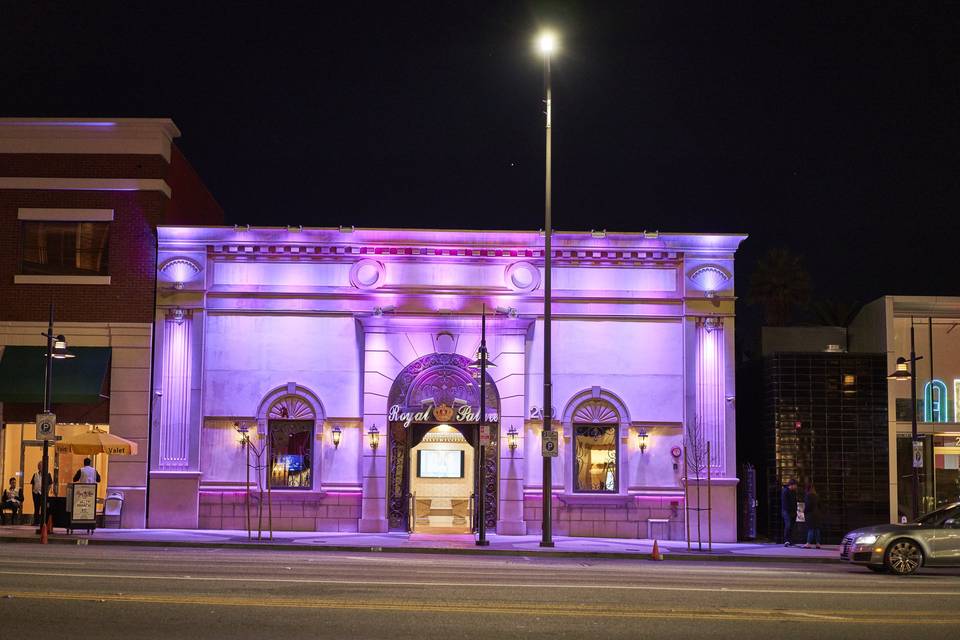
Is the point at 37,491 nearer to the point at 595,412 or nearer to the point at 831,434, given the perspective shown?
the point at 595,412

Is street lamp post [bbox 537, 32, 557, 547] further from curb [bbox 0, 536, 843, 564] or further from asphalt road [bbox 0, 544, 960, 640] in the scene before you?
asphalt road [bbox 0, 544, 960, 640]

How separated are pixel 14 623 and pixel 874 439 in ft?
80.7

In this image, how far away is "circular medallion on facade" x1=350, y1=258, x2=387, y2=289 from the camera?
31.1 m

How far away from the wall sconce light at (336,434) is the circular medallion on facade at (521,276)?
6143 millimetres

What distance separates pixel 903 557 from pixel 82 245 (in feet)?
74.6

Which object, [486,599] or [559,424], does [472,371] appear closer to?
[559,424]

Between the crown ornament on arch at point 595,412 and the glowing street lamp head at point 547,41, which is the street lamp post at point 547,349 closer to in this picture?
the glowing street lamp head at point 547,41

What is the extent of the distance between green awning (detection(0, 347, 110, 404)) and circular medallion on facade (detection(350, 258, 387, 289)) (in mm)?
7089

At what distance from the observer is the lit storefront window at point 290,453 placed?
30.9 m

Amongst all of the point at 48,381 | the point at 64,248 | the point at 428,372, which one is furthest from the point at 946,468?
the point at 64,248

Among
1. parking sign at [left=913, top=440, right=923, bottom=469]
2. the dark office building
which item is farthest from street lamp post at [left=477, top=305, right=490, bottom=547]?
parking sign at [left=913, top=440, right=923, bottom=469]

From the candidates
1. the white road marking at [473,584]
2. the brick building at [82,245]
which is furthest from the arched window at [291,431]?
the white road marking at [473,584]

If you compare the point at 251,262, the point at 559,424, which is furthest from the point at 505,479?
the point at 251,262

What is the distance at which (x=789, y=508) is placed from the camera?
29734 millimetres
